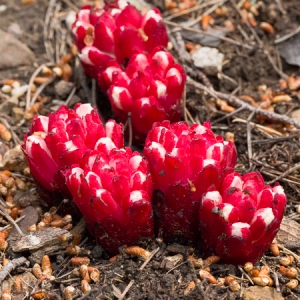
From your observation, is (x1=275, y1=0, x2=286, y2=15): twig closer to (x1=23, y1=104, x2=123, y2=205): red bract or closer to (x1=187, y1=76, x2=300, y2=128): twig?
Answer: (x1=187, y1=76, x2=300, y2=128): twig

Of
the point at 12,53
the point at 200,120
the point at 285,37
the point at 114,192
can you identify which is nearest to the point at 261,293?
the point at 114,192

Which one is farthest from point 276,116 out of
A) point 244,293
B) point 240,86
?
point 244,293

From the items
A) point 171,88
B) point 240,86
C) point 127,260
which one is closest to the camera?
point 127,260

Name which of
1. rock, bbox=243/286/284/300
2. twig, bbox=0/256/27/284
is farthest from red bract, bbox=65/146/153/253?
rock, bbox=243/286/284/300

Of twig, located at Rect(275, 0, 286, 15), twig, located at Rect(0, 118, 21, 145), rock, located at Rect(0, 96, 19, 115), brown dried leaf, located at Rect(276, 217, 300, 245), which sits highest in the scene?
twig, located at Rect(275, 0, 286, 15)

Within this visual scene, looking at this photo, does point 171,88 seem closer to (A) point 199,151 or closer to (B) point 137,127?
(B) point 137,127
